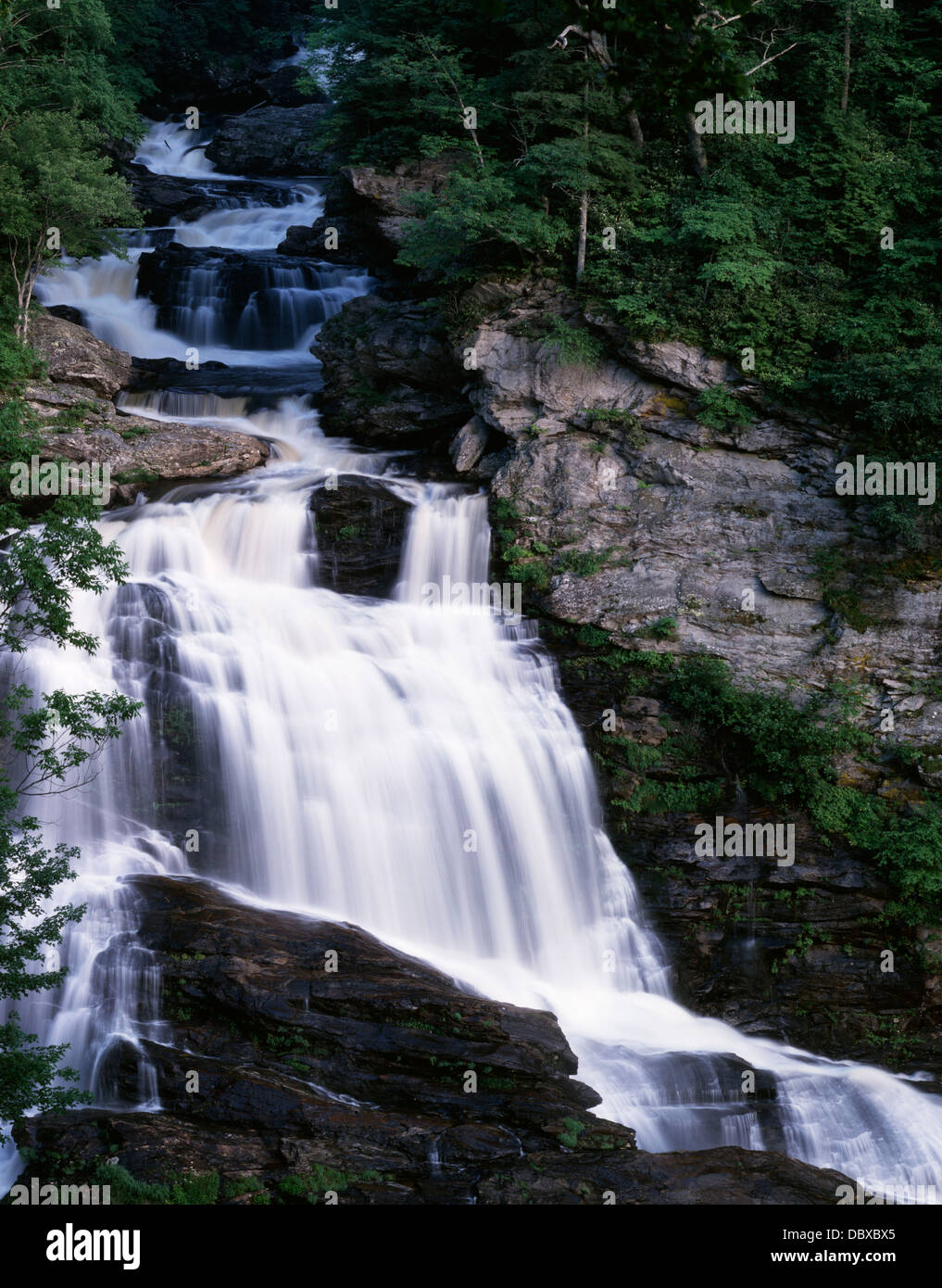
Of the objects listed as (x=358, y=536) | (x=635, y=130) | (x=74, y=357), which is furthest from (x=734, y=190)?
(x=74, y=357)

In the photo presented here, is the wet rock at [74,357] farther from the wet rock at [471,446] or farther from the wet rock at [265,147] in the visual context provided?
the wet rock at [265,147]

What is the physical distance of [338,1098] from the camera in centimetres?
948

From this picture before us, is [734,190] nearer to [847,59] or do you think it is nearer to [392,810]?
[847,59]

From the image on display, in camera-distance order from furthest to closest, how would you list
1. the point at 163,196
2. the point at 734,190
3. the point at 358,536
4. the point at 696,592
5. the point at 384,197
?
the point at 163,196
the point at 384,197
the point at 734,190
the point at 358,536
the point at 696,592

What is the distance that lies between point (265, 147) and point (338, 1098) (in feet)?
110

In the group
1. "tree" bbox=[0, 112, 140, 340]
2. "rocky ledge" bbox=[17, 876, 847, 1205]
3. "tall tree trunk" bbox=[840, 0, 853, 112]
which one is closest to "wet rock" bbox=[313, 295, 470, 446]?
"tree" bbox=[0, 112, 140, 340]

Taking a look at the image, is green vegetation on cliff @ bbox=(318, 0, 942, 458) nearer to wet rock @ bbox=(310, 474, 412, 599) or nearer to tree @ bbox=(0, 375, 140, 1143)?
wet rock @ bbox=(310, 474, 412, 599)

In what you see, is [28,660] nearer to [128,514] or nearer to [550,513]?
[128,514]

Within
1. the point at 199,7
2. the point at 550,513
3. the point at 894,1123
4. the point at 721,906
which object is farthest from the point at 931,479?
the point at 199,7

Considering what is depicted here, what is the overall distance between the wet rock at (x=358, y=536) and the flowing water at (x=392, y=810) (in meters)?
0.23

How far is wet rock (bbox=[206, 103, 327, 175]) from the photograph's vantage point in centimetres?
3475

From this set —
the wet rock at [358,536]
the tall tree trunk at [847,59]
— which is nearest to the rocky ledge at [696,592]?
the wet rock at [358,536]

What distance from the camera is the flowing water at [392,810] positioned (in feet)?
35.7

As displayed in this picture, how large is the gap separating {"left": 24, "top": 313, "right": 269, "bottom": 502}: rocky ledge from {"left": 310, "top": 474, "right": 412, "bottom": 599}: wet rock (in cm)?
243
